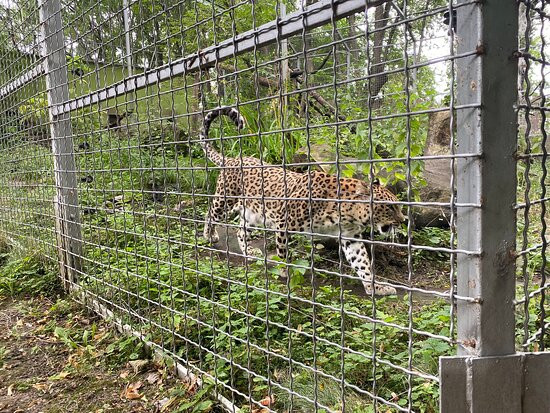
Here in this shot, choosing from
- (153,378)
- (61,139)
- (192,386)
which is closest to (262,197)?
(192,386)

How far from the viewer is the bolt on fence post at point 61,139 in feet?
11.6

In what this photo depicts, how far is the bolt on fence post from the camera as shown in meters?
3.55

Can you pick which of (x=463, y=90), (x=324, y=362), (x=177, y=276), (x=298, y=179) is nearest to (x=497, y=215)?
(x=463, y=90)

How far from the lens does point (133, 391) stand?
238 centimetres

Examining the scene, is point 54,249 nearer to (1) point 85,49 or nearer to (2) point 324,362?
(1) point 85,49

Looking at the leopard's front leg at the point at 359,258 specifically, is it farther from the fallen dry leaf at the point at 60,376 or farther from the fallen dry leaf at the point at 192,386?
the fallen dry leaf at the point at 60,376

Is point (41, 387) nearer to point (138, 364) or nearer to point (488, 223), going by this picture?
point (138, 364)

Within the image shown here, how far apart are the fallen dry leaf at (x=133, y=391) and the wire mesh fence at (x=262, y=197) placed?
22 cm

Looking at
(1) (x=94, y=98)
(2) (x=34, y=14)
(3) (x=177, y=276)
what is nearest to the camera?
(1) (x=94, y=98)

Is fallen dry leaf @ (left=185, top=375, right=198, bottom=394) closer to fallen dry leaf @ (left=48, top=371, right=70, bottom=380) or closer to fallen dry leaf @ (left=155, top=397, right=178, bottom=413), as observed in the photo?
fallen dry leaf @ (left=155, top=397, right=178, bottom=413)

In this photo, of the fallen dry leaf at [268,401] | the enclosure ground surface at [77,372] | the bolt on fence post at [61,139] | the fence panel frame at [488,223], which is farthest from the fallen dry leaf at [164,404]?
the bolt on fence post at [61,139]

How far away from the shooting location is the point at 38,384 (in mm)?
2535

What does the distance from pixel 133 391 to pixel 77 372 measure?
17.9 inches

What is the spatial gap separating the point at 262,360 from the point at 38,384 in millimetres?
1266
